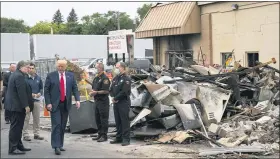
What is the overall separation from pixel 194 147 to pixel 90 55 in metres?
31.7

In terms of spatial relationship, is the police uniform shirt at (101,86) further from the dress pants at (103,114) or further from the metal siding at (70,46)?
the metal siding at (70,46)

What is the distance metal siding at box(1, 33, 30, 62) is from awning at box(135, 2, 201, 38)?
537 inches

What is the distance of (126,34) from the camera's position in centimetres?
2161

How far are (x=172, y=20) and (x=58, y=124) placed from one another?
13069 mm

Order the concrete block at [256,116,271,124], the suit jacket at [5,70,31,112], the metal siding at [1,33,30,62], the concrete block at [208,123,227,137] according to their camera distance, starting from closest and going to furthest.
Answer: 1. the suit jacket at [5,70,31,112]
2. the concrete block at [208,123,227,137]
3. the concrete block at [256,116,271,124]
4. the metal siding at [1,33,30,62]

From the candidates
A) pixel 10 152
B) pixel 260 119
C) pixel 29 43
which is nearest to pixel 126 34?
pixel 260 119

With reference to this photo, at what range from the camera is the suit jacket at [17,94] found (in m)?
8.32

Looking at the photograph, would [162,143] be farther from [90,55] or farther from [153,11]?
[90,55]

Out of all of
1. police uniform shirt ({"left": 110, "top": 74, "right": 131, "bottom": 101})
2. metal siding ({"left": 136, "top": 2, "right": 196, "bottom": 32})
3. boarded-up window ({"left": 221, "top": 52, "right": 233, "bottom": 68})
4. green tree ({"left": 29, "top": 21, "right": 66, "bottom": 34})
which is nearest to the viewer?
police uniform shirt ({"left": 110, "top": 74, "right": 131, "bottom": 101})

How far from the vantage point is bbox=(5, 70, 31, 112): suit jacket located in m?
8.32

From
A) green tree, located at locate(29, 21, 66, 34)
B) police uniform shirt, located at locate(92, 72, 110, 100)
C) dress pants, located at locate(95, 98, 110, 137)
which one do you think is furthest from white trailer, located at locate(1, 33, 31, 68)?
green tree, located at locate(29, 21, 66, 34)

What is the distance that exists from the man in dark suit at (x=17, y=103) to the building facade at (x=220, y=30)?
1065 centimetres

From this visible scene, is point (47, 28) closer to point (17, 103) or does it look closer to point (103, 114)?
point (103, 114)

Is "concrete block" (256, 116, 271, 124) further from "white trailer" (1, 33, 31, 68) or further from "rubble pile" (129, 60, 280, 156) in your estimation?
"white trailer" (1, 33, 31, 68)
